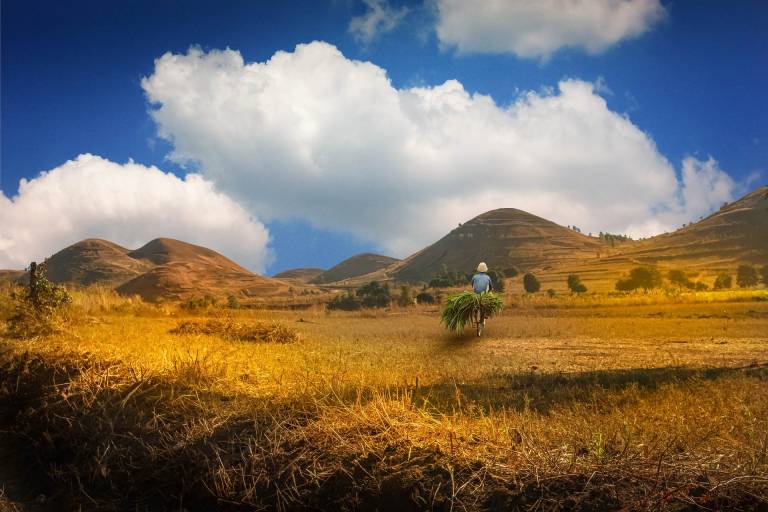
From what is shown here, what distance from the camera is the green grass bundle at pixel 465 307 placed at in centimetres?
1491

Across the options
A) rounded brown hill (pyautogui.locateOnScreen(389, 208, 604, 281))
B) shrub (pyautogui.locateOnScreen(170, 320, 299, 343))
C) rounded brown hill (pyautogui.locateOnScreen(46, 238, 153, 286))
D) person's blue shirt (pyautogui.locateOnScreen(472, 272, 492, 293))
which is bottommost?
shrub (pyautogui.locateOnScreen(170, 320, 299, 343))

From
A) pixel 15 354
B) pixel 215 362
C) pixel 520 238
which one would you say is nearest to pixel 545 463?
pixel 215 362

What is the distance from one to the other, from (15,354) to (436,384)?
7895 mm

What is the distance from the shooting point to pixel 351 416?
17.6ft

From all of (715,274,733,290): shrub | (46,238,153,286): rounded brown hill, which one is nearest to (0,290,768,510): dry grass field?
(715,274,733,290): shrub

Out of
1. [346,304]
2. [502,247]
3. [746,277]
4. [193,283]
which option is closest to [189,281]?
[193,283]

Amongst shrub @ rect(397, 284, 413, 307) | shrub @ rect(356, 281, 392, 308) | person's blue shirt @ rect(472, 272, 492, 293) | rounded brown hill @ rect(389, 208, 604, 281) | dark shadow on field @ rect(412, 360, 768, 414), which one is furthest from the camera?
rounded brown hill @ rect(389, 208, 604, 281)

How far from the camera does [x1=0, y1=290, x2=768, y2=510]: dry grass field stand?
4.04 meters

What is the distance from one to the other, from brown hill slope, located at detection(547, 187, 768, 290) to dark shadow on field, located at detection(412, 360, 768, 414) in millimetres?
57783

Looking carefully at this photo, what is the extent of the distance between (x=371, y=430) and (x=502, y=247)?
15537 cm

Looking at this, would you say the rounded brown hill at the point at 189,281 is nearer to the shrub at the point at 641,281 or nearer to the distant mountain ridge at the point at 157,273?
the distant mountain ridge at the point at 157,273

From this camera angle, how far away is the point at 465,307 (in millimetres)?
15234

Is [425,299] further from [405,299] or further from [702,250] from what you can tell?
[702,250]

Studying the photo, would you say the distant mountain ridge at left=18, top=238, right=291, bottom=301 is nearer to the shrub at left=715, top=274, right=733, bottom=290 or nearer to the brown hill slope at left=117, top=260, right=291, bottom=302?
the brown hill slope at left=117, top=260, right=291, bottom=302
